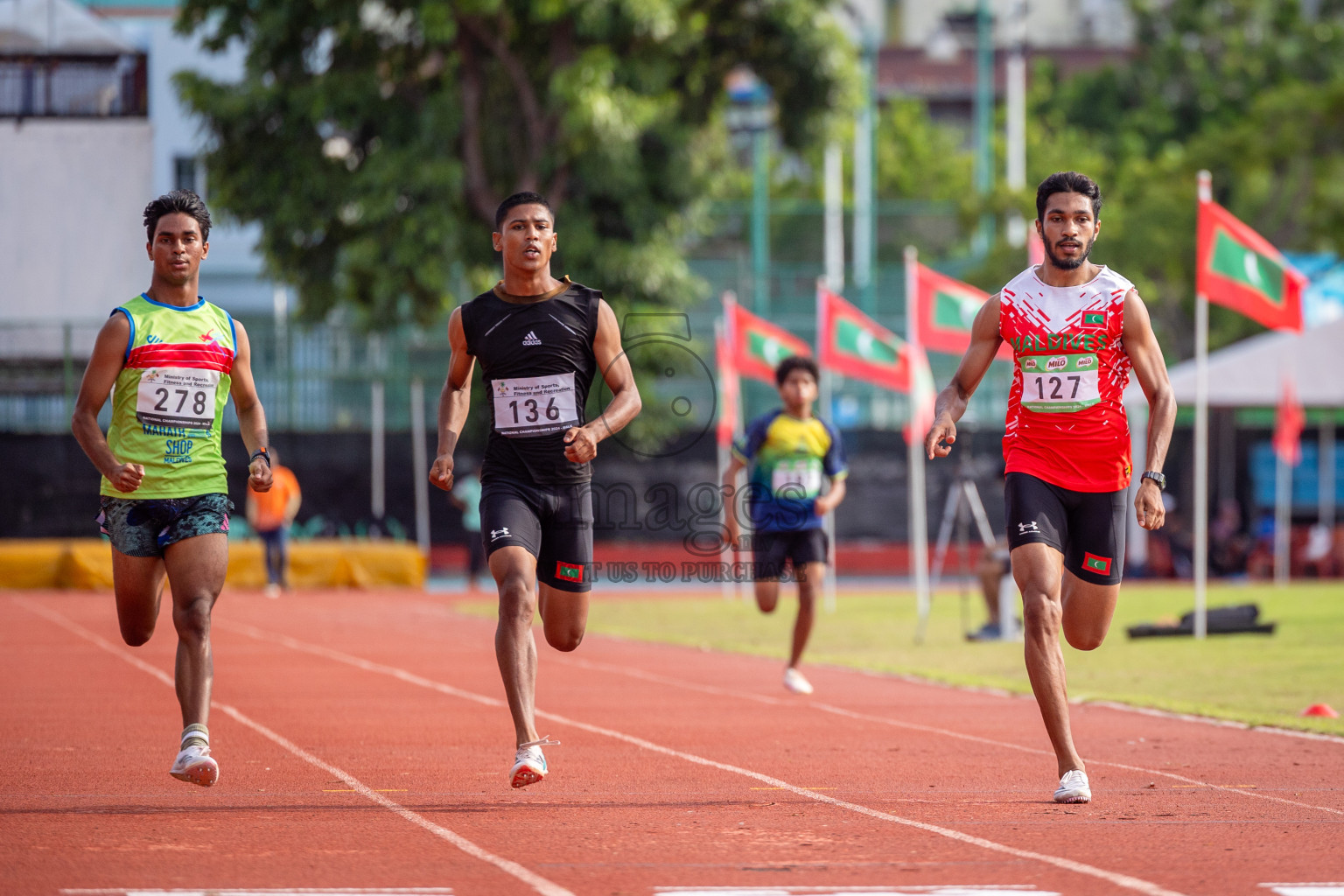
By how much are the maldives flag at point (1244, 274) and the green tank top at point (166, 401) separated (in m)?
11.3

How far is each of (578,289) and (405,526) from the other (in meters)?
24.7

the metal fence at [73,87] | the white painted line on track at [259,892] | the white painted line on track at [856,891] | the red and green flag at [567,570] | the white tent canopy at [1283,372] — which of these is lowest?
the white painted line on track at [856,891]

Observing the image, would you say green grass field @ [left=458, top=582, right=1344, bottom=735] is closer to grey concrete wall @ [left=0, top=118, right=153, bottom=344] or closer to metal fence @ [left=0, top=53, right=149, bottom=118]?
grey concrete wall @ [left=0, top=118, right=153, bottom=344]

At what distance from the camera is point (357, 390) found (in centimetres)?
3269

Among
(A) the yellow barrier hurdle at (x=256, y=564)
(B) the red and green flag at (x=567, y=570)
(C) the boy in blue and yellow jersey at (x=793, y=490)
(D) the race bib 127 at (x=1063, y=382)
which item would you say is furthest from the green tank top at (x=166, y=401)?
(A) the yellow barrier hurdle at (x=256, y=564)

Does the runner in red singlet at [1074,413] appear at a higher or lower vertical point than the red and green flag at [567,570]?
higher

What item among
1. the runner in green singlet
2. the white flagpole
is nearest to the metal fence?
the runner in green singlet

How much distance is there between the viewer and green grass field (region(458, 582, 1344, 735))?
12.5 m

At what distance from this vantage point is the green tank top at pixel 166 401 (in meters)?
7.16

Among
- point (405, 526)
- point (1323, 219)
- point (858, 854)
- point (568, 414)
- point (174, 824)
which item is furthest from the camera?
point (1323, 219)

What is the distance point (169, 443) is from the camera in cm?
719

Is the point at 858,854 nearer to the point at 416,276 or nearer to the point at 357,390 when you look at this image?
the point at 416,276

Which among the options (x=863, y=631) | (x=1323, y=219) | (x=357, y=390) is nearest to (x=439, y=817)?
(x=863, y=631)

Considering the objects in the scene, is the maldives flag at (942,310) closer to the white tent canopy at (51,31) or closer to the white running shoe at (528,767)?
the white tent canopy at (51,31)
